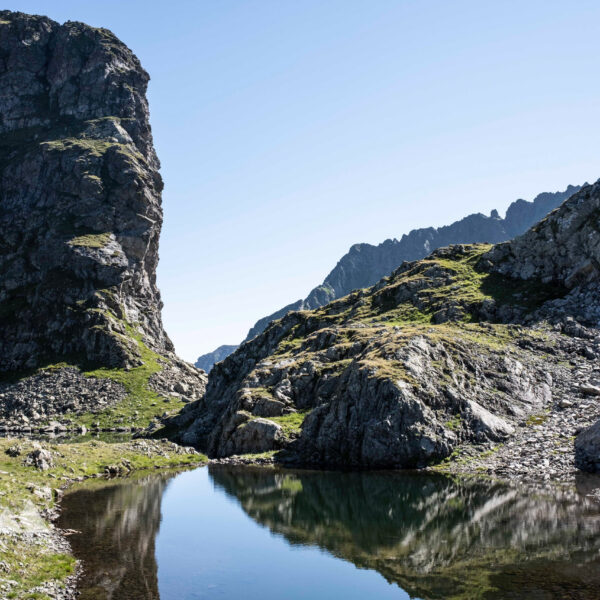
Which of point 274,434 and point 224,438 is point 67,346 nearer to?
point 224,438

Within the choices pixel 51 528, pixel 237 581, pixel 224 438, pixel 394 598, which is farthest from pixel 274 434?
pixel 394 598

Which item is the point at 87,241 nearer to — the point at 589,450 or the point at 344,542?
the point at 344,542

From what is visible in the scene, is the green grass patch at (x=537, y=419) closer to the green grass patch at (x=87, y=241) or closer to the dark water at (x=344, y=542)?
the dark water at (x=344, y=542)

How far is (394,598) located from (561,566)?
9.53 metres

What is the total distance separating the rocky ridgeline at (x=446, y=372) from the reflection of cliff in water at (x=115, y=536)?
26.5 metres

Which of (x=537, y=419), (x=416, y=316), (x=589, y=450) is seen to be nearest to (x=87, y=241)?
(x=416, y=316)

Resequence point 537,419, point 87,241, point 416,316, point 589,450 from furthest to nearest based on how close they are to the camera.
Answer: point 87,241 → point 416,316 → point 537,419 → point 589,450

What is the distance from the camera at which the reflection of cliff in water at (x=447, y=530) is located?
84.8 feet

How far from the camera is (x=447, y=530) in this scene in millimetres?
36406

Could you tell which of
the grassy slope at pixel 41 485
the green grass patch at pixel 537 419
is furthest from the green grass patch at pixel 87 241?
the green grass patch at pixel 537 419

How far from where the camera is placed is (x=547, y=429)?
60.3 metres

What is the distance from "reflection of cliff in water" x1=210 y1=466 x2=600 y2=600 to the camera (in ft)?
84.8

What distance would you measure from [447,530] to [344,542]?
7830 mm

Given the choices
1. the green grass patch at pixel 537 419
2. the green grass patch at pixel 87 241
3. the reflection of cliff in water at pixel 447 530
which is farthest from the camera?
the green grass patch at pixel 87 241
